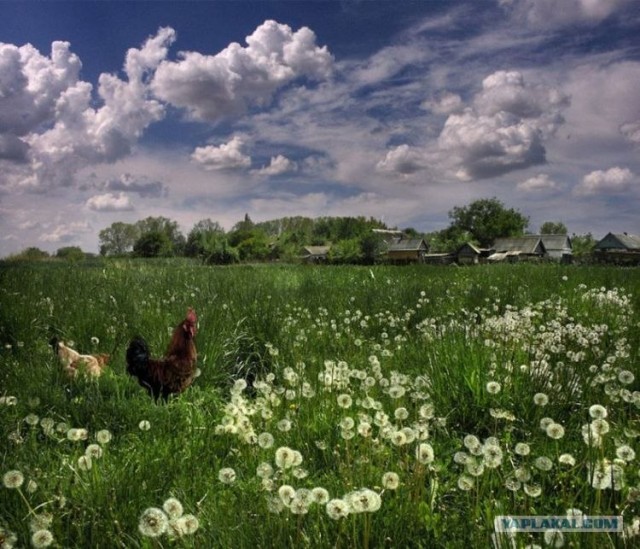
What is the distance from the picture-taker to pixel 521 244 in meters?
116

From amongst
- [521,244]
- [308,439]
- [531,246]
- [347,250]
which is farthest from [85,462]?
[521,244]

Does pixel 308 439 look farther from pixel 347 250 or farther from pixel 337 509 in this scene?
pixel 347 250

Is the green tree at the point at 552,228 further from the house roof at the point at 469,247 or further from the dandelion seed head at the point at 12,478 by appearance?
the dandelion seed head at the point at 12,478

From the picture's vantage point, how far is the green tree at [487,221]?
128250 mm

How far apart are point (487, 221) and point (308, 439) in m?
135

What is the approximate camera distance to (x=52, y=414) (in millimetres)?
4195

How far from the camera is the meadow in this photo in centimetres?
228

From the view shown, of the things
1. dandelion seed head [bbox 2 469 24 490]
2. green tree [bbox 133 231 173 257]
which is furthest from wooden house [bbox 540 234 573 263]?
dandelion seed head [bbox 2 469 24 490]

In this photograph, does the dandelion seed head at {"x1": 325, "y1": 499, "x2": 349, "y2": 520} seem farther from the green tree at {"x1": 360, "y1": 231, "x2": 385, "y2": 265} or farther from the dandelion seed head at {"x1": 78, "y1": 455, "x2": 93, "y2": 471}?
the green tree at {"x1": 360, "y1": 231, "x2": 385, "y2": 265}

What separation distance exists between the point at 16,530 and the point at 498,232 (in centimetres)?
13429


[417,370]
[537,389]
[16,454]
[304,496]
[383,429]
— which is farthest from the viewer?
[417,370]

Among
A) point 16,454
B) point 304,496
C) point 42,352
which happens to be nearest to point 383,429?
point 304,496

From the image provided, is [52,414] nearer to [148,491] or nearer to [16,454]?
[16,454]

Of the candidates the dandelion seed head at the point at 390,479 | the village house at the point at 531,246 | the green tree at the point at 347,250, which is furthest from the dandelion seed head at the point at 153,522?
the village house at the point at 531,246
